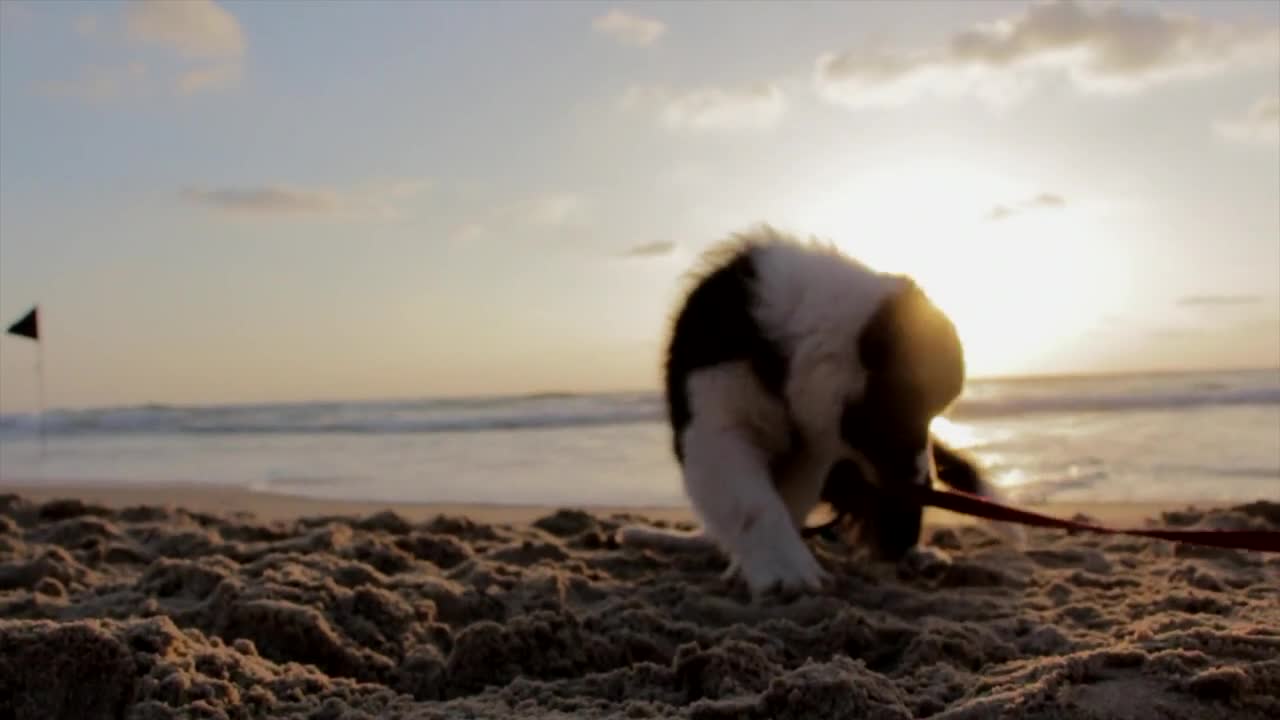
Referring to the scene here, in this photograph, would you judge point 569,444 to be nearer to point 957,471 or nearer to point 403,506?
point 403,506

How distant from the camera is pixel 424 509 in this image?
289 inches

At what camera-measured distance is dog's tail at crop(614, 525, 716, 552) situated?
5.05m

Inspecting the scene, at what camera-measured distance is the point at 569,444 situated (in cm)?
1251

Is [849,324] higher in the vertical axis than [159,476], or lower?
higher

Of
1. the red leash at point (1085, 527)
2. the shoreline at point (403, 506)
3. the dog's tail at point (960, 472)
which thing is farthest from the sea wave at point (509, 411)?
the red leash at point (1085, 527)

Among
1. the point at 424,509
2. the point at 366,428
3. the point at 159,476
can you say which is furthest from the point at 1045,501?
the point at 366,428

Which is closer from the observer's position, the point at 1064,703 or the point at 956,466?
the point at 1064,703

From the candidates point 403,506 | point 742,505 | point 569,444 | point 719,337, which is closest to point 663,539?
point 742,505

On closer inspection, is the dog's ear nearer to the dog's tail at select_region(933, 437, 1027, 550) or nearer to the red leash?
the dog's tail at select_region(933, 437, 1027, 550)

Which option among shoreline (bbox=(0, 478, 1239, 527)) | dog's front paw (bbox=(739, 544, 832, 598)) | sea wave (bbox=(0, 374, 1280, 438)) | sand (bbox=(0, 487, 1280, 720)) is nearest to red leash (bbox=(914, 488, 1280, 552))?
sand (bbox=(0, 487, 1280, 720))

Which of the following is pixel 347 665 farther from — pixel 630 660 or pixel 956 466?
pixel 956 466

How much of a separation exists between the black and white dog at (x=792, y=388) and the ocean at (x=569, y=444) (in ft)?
2.74

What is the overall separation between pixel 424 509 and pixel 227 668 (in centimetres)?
Result: 462

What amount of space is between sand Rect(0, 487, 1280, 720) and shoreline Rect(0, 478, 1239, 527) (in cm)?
97
